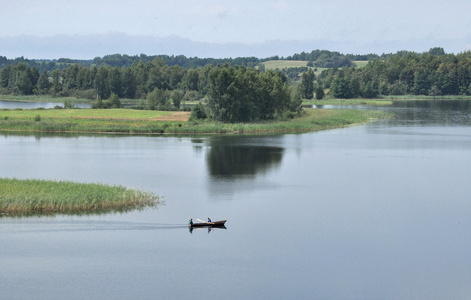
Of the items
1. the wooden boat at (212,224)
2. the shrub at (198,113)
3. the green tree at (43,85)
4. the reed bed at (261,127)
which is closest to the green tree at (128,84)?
the green tree at (43,85)

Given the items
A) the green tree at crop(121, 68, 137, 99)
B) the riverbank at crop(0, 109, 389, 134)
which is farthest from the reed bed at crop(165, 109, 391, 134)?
the green tree at crop(121, 68, 137, 99)

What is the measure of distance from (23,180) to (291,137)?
4938 cm

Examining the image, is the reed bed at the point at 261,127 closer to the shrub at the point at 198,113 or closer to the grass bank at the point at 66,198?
the shrub at the point at 198,113

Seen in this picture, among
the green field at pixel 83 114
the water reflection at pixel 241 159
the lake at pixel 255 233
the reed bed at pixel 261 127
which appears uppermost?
the green field at pixel 83 114

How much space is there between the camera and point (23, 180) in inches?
1785

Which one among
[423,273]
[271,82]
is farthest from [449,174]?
[271,82]

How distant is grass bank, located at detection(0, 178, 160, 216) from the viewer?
3850 cm

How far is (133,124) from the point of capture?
96.8 m

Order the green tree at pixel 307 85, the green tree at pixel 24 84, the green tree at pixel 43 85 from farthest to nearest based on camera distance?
1. the green tree at pixel 24 84
2. the green tree at pixel 43 85
3. the green tree at pixel 307 85

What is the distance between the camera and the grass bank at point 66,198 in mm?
38500

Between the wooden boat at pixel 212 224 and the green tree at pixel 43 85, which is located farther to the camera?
the green tree at pixel 43 85

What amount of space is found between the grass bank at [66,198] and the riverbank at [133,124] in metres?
48.9

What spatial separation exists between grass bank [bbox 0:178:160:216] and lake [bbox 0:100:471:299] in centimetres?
148

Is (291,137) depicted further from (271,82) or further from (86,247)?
(86,247)
